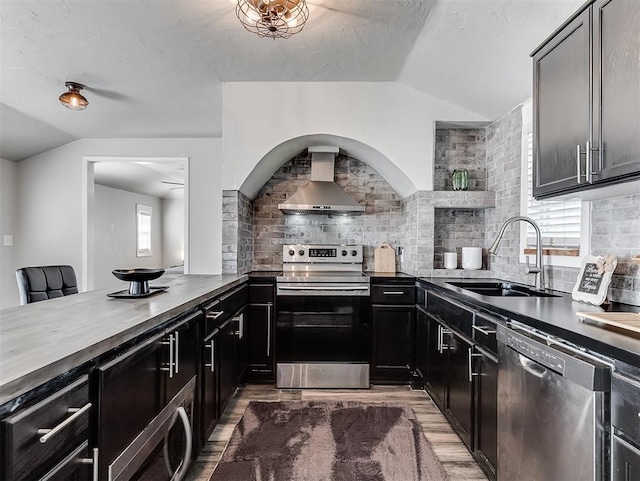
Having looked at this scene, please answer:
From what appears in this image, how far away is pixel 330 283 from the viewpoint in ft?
10.5

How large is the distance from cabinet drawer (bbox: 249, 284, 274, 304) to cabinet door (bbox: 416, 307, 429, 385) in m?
1.27

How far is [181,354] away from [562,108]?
2183 mm

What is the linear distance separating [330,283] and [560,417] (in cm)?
208

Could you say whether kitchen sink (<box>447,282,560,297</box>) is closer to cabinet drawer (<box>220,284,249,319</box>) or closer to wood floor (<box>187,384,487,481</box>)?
wood floor (<box>187,384,487,481</box>)

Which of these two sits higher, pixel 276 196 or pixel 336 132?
pixel 336 132

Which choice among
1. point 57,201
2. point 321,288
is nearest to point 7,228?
point 57,201

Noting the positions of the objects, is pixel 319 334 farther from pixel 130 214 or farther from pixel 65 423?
pixel 130 214

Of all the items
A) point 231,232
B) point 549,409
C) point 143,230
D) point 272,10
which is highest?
point 272,10

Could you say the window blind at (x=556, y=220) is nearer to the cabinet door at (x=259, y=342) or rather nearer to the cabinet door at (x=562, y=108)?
the cabinet door at (x=562, y=108)

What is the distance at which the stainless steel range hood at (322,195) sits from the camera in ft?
11.3

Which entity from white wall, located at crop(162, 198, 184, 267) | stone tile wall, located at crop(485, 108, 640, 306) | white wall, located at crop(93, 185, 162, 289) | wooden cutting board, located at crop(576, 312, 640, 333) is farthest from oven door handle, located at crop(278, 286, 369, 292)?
white wall, located at crop(162, 198, 184, 267)

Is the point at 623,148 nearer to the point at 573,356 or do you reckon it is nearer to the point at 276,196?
the point at 573,356

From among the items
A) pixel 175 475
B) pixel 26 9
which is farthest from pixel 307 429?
pixel 26 9

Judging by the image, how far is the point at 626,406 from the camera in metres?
1.02
